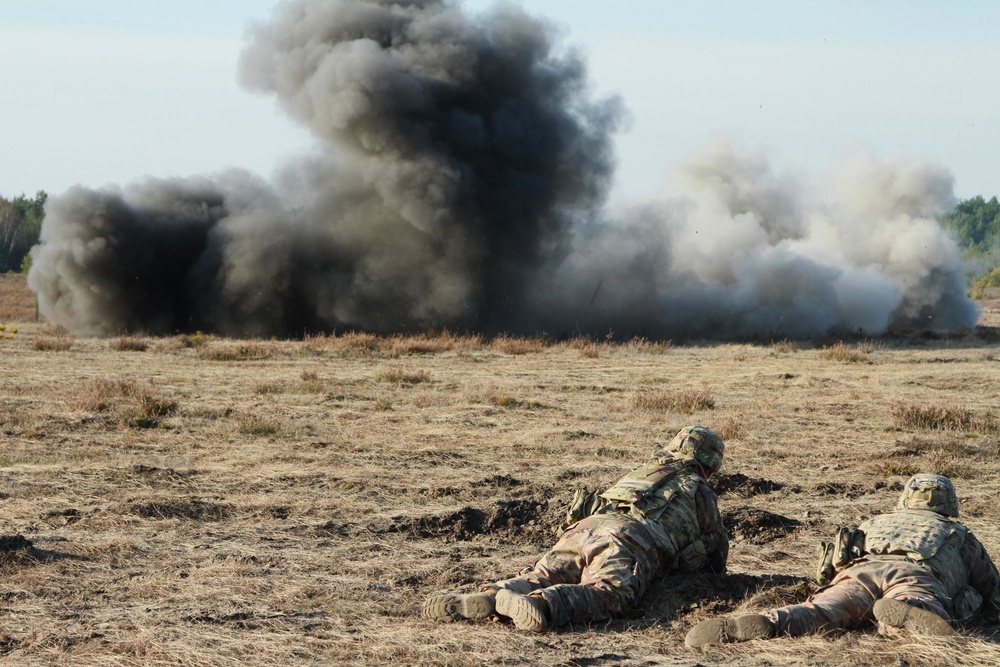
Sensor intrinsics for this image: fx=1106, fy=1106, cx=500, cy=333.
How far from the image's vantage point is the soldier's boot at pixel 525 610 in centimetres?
527

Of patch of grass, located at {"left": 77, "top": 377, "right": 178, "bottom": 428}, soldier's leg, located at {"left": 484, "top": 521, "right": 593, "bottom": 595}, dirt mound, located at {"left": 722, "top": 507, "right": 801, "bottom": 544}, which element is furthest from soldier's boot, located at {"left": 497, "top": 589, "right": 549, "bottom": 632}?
patch of grass, located at {"left": 77, "top": 377, "right": 178, "bottom": 428}

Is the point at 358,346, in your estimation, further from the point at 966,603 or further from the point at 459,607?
the point at 966,603

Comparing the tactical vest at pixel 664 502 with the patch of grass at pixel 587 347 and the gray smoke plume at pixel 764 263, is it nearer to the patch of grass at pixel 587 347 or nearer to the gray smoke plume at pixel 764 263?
the patch of grass at pixel 587 347

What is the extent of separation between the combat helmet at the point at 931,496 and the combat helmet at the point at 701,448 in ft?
3.53

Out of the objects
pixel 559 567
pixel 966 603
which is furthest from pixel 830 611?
pixel 559 567

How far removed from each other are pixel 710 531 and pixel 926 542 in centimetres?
Answer: 128

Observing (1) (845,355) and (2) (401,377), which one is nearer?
(2) (401,377)

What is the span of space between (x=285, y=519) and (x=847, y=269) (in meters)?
27.3

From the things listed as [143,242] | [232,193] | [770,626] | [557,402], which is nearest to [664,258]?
[232,193]

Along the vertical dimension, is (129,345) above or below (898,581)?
above

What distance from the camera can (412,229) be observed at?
29578 mm

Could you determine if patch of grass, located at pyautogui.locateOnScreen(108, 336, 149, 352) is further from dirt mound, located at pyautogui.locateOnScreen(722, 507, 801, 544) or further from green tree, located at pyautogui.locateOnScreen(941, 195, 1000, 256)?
green tree, located at pyautogui.locateOnScreen(941, 195, 1000, 256)

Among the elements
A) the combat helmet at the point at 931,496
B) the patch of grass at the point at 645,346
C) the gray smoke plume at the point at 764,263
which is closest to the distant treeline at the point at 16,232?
the gray smoke plume at the point at 764,263

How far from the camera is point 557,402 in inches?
565
